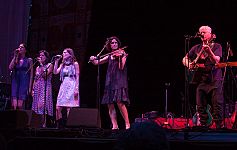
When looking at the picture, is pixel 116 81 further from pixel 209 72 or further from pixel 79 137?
pixel 79 137

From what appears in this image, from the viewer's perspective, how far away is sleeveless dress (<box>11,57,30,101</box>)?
10062mm

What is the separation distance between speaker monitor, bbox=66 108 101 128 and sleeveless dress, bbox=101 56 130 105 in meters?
1.61

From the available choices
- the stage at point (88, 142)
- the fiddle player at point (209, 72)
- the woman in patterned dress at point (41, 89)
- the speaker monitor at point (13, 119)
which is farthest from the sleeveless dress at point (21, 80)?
the speaker monitor at point (13, 119)

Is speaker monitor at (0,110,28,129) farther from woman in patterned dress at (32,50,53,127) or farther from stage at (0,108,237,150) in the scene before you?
woman in patterned dress at (32,50,53,127)

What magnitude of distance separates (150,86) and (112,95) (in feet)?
8.08

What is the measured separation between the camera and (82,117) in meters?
6.81

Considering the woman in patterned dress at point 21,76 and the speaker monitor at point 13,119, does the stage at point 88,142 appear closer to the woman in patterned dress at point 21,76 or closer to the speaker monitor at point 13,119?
the speaker monitor at point 13,119

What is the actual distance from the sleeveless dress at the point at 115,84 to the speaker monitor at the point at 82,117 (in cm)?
161

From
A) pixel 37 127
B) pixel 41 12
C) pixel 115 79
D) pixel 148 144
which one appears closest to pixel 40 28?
pixel 41 12

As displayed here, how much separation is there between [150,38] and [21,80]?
3.21 meters

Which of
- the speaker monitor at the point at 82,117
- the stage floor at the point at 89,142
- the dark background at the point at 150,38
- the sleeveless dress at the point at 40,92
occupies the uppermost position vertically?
the dark background at the point at 150,38

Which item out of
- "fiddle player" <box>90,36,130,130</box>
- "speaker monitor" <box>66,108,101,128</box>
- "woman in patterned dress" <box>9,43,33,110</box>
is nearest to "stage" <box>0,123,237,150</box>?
"speaker monitor" <box>66,108,101,128</box>

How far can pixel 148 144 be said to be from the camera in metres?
2.63

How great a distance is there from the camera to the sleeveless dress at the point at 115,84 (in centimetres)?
841
